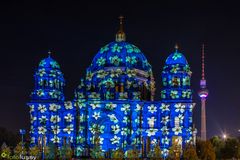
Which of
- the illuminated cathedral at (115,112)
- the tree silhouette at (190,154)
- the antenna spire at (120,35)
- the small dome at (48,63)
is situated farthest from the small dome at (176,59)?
the small dome at (48,63)

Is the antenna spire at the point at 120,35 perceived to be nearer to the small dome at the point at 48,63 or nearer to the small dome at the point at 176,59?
the small dome at the point at 48,63

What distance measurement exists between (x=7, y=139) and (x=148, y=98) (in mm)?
27172

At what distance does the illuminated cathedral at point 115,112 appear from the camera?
81.2m

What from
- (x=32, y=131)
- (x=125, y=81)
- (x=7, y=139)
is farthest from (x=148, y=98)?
(x=7, y=139)

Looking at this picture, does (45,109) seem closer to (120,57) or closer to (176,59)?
(120,57)

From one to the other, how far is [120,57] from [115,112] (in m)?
11.1

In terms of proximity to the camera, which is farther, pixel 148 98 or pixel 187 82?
pixel 148 98

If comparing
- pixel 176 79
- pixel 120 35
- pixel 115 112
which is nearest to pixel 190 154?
pixel 176 79

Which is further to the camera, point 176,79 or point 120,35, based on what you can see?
point 120,35

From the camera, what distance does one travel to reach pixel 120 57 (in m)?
91.2

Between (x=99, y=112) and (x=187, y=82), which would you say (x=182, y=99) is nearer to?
(x=187, y=82)

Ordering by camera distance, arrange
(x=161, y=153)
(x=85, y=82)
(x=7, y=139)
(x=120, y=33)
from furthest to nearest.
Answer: (x=7, y=139) → (x=120, y=33) → (x=85, y=82) → (x=161, y=153)

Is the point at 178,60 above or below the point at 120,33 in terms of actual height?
below

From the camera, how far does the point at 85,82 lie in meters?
88.8
